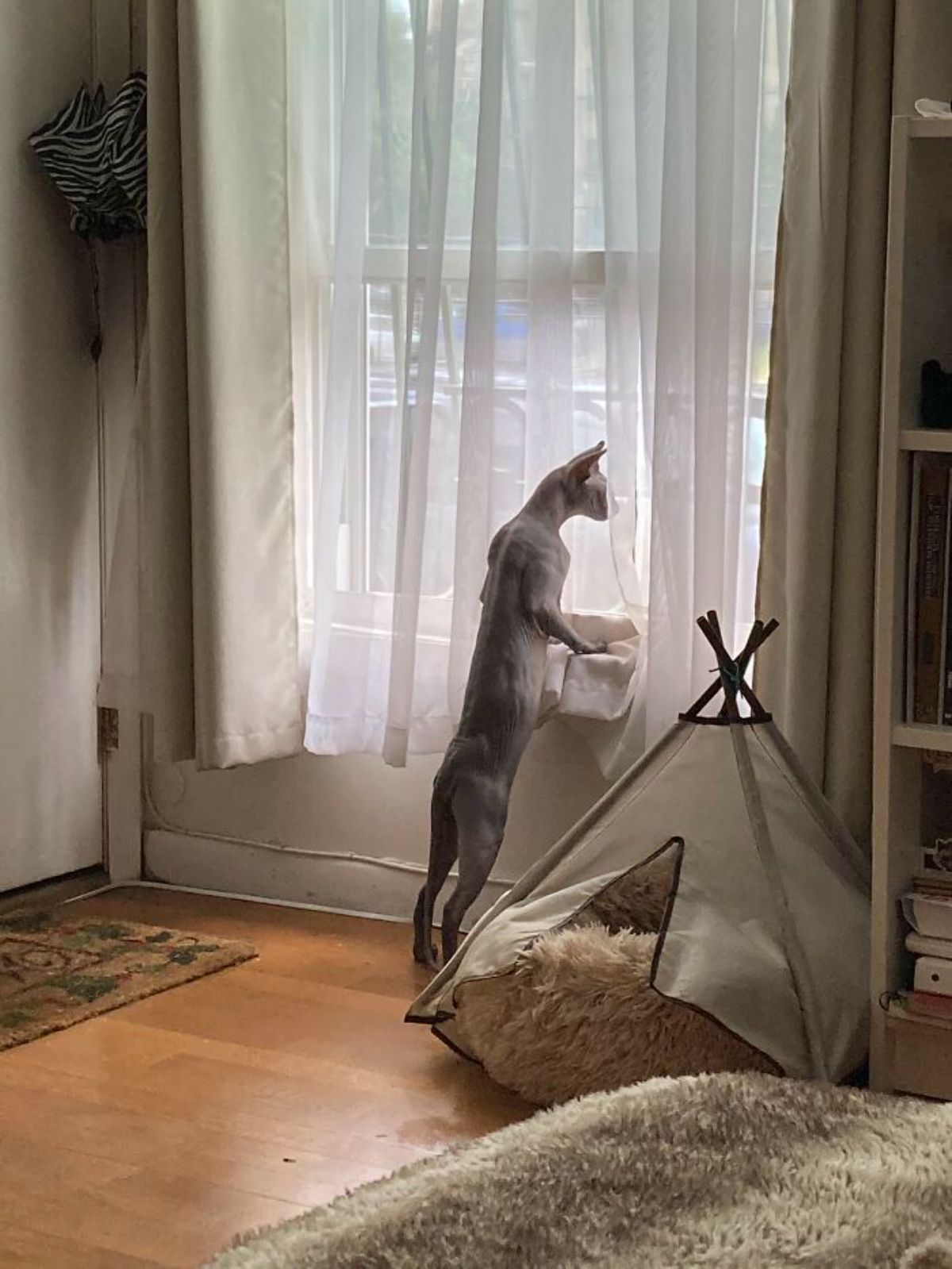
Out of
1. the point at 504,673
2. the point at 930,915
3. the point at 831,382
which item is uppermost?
the point at 831,382

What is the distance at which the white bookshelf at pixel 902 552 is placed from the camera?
199 centimetres

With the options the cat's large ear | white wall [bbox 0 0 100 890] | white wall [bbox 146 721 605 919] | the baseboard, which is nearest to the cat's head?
the cat's large ear

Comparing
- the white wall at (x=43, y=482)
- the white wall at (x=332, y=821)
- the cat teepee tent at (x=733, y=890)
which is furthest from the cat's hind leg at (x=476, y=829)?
the white wall at (x=43, y=482)

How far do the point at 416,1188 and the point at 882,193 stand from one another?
147 cm

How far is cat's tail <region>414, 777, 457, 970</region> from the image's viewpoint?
259 cm

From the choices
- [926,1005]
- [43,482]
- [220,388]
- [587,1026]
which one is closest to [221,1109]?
[587,1026]

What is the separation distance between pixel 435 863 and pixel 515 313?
0.90 metres

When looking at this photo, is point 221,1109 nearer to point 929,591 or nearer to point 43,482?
point 929,591

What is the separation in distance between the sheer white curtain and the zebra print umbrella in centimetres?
29

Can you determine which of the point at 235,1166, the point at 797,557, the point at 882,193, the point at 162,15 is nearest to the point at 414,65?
Result: the point at 162,15

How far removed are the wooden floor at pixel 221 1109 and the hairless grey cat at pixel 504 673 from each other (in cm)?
26

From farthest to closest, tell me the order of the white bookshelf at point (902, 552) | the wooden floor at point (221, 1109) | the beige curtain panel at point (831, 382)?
the beige curtain panel at point (831, 382) < the white bookshelf at point (902, 552) < the wooden floor at point (221, 1109)

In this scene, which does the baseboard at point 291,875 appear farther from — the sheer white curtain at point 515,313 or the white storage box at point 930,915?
the white storage box at point 930,915

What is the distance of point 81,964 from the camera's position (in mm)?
2732
